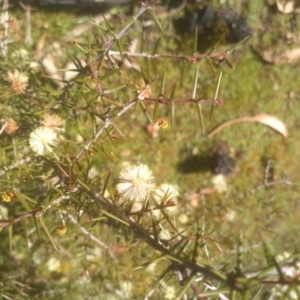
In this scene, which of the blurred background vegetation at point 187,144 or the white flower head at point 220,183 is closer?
the blurred background vegetation at point 187,144

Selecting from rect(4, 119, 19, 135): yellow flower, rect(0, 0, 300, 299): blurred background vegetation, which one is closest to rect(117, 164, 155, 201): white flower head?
rect(4, 119, 19, 135): yellow flower

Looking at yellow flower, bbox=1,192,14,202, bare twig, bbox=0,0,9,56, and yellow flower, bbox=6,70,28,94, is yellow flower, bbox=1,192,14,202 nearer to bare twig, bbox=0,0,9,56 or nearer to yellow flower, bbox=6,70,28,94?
yellow flower, bbox=6,70,28,94

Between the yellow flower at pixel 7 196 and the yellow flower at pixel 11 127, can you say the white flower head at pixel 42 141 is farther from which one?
the yellow flower at pixel 11 127

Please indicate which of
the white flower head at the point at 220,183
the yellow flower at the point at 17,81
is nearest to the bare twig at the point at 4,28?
the yellow flower at the point at 17,81

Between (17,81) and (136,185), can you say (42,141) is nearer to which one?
(136,185)

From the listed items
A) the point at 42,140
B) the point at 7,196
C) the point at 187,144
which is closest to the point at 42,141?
the point at 42,140

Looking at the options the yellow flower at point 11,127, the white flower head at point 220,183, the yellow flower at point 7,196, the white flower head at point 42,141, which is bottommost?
the yellow flower at point 7,196

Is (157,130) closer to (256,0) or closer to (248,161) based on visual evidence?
(248,161)
